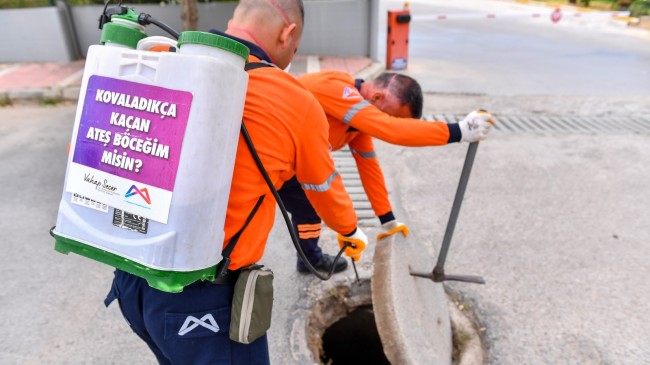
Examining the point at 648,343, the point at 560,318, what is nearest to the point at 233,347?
the point at 560,318

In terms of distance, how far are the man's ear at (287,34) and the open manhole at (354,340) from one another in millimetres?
1735

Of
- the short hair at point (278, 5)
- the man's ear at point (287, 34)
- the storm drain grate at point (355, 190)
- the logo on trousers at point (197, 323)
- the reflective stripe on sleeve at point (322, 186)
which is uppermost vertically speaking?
the short hair at point (278, 5)

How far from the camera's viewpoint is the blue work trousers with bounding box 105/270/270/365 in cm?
129

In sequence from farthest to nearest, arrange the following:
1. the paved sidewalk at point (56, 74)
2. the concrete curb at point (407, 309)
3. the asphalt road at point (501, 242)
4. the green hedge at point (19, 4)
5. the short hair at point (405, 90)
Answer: the green hedge at point (19, 4)
the paved sidewalk at point (56, 74)
the asphalt road at point (501, 242)
the short hair at point (405, 90)
the concrete curb at point (407, 309)

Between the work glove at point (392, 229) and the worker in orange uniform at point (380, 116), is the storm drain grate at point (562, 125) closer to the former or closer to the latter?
the work glove at point (392, 229)

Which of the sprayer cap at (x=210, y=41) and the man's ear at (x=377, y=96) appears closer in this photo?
the sprayer cap at (x=210, y=41)

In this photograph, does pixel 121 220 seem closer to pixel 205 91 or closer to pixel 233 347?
pixel 205 91

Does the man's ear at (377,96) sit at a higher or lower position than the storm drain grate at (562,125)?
higher

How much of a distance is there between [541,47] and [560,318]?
30.6 ft

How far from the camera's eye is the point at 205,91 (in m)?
1.03

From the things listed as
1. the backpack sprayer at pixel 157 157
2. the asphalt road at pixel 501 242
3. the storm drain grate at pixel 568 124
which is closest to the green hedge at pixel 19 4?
the asphalt road at pixel 501 242

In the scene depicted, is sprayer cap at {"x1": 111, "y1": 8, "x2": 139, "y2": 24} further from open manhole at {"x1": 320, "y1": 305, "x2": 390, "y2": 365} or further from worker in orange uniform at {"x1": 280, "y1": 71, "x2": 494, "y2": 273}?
open manhole at {"x1": 320, "y1": 305, "x2": 390, "y2": 365}

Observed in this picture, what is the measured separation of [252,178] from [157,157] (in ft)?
0.83

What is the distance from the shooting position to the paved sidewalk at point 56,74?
6.31 metres
